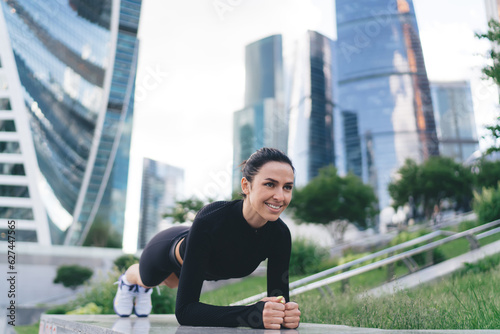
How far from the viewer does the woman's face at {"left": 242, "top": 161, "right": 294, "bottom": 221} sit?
2281mm

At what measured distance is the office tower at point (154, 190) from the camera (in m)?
134

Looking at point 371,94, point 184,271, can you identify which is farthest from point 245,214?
point 371,94

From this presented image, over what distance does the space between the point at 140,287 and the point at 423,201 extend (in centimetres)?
3194

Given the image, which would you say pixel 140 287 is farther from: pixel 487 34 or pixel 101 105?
pixel 101 105

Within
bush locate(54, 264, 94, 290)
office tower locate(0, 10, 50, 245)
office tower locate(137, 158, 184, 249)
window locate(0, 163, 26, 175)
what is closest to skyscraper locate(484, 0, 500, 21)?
bush locate(54, 264, 94, 290)

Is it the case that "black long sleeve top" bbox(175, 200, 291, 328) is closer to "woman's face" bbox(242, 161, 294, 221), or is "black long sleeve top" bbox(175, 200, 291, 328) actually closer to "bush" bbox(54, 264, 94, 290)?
"woman's face" bbox(242, 161, 294, 221)

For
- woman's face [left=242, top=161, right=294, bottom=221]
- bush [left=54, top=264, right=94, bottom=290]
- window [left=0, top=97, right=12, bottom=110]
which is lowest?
bush [left=54, top=264, right=94, bottom=290]

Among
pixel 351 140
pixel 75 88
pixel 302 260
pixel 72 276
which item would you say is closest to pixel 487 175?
pixel 302 260

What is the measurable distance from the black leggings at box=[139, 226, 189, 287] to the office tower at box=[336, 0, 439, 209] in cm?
9900

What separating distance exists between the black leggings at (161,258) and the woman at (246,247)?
74mm

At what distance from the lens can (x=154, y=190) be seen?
137375 mm

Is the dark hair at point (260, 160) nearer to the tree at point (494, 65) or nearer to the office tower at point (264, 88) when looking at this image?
the tree at point (494, 65)

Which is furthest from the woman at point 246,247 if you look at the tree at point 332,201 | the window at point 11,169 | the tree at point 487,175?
the window at point 11,169

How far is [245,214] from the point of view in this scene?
2.48 meters
